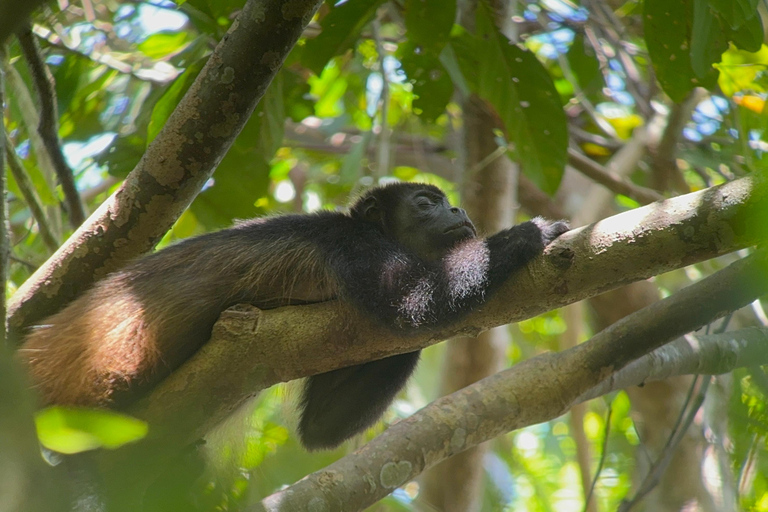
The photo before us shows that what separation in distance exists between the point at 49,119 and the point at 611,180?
4.22 m

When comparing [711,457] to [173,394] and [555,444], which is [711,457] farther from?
[555,444]

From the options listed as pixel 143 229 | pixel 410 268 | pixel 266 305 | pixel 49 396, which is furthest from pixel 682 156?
pixel 49 396

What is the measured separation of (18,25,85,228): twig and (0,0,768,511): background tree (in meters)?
0.02

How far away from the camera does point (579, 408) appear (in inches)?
230

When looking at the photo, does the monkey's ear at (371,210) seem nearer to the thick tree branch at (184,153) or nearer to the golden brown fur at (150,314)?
the golden brown fur at (150,314)

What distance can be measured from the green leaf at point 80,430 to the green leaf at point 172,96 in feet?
9.66

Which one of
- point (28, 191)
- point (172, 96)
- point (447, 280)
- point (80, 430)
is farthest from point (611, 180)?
point (80, 430)

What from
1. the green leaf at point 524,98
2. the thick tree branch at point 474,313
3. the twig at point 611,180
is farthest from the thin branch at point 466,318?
the twig at point 611,180

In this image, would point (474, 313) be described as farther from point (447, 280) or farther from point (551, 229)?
point (551, 229)

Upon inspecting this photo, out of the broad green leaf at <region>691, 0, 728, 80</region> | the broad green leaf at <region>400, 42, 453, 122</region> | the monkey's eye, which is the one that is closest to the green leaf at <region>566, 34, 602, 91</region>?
the broad green leaf at <region>400, 42, 453, 122</region>

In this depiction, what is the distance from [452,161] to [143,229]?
195 inches

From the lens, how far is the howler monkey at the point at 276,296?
3.02m

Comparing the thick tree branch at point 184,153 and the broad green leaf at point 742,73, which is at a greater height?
the thick tree branch at point 184,153

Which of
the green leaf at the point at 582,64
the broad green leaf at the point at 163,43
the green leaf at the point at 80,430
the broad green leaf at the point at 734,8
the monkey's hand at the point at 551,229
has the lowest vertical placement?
the green leaf at the point at 582,64
